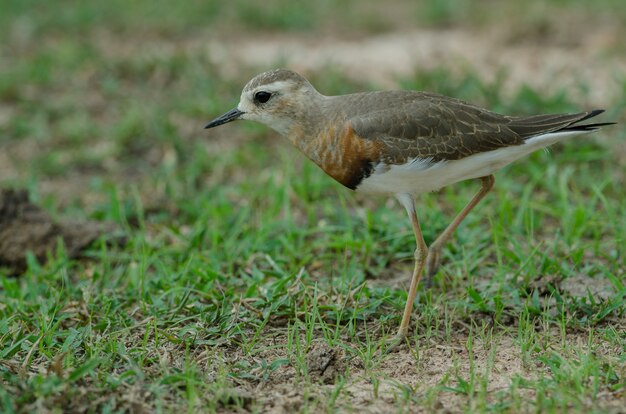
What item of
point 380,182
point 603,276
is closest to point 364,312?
point 380,182

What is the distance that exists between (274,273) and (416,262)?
0.94 meters

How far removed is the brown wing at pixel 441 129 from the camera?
15.5ft

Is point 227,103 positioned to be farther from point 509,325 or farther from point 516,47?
point 509,325

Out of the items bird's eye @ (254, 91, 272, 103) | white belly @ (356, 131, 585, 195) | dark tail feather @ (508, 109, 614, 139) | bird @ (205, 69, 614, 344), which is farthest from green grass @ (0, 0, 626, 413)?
bird's eye @ (254, 91, 272, 103)

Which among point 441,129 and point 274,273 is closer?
point 441,129

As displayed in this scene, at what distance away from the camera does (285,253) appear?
5625 millimetres

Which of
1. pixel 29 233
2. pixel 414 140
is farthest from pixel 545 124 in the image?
pixel 29 233

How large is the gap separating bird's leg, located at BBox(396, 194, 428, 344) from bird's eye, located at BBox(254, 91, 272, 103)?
987mm

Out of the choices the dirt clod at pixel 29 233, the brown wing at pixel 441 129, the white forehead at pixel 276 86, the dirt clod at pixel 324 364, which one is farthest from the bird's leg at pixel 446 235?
the dirt clod at pixel 29 233

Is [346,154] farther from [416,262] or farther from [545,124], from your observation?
Answer: [545,124]

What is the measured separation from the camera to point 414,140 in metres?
4.75

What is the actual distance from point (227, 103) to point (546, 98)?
113 inches

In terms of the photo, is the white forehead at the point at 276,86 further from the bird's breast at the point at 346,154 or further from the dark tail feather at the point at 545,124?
the dark tail feather at the point at 545,124

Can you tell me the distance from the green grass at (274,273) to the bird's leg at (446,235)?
87mm
